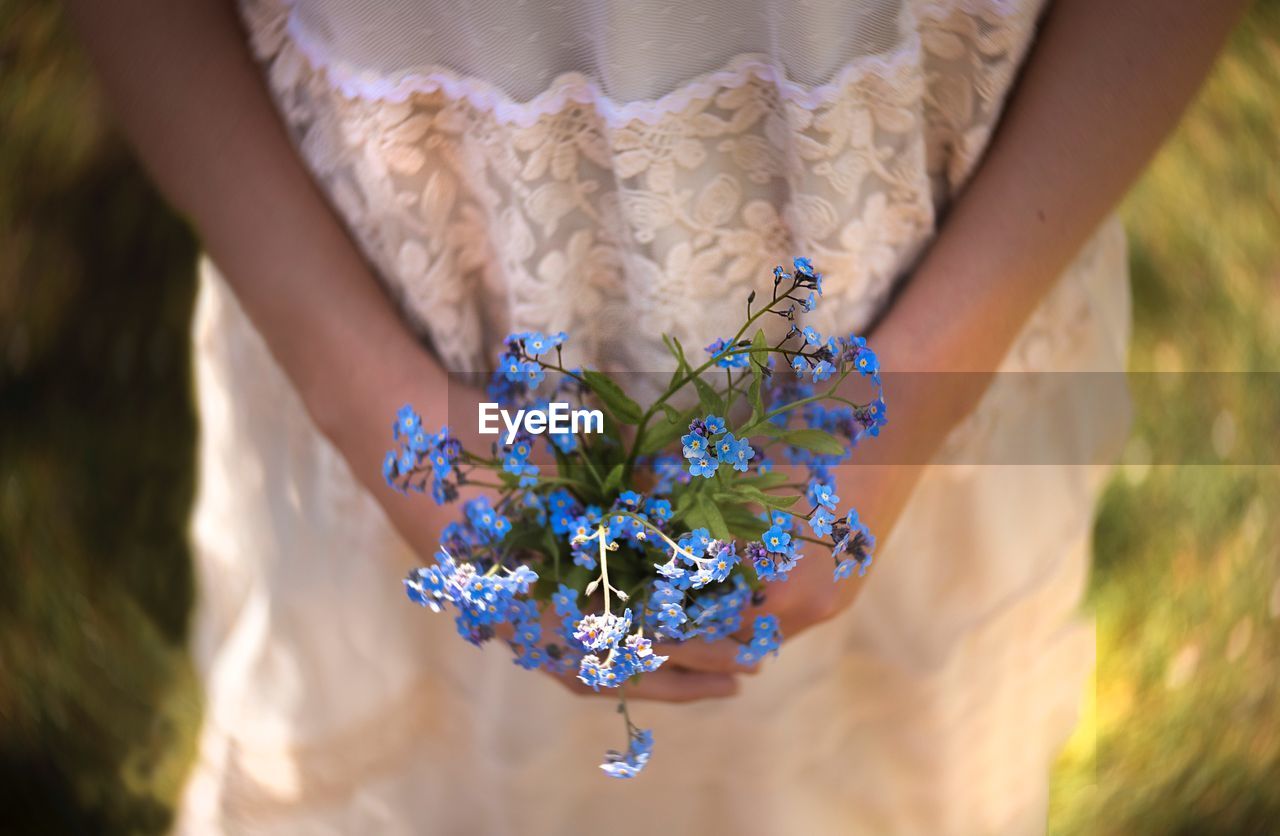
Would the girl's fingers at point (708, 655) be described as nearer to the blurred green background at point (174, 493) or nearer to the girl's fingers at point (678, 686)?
the girl's fingers at point (678, 686)

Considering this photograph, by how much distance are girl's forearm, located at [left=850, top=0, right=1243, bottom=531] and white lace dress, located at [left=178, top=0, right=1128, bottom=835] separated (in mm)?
16

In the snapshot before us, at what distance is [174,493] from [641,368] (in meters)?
0.40

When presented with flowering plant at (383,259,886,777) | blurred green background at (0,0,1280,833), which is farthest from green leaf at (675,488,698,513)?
blurred green background at (0,0,1280,833)

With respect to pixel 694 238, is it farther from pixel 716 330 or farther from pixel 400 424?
pixel 400 424

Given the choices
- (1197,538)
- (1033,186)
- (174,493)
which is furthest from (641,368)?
(1197,538)

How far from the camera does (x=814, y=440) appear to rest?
365 millimetres

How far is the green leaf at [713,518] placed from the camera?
35 cm

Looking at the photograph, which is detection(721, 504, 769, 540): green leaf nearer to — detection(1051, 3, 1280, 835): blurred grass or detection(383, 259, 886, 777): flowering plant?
detection(383, 259, 886, 777): flowering plant

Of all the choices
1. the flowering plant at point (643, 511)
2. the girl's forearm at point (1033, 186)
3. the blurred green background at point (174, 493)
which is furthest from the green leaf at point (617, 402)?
the blurred green background at point (174, 493)

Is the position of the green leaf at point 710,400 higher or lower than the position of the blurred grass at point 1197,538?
higher

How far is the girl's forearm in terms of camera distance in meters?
0.46

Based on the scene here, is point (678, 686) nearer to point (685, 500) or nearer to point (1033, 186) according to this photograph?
point (685, 500)

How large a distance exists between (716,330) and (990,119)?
172 mm

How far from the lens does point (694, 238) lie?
1.45ft
